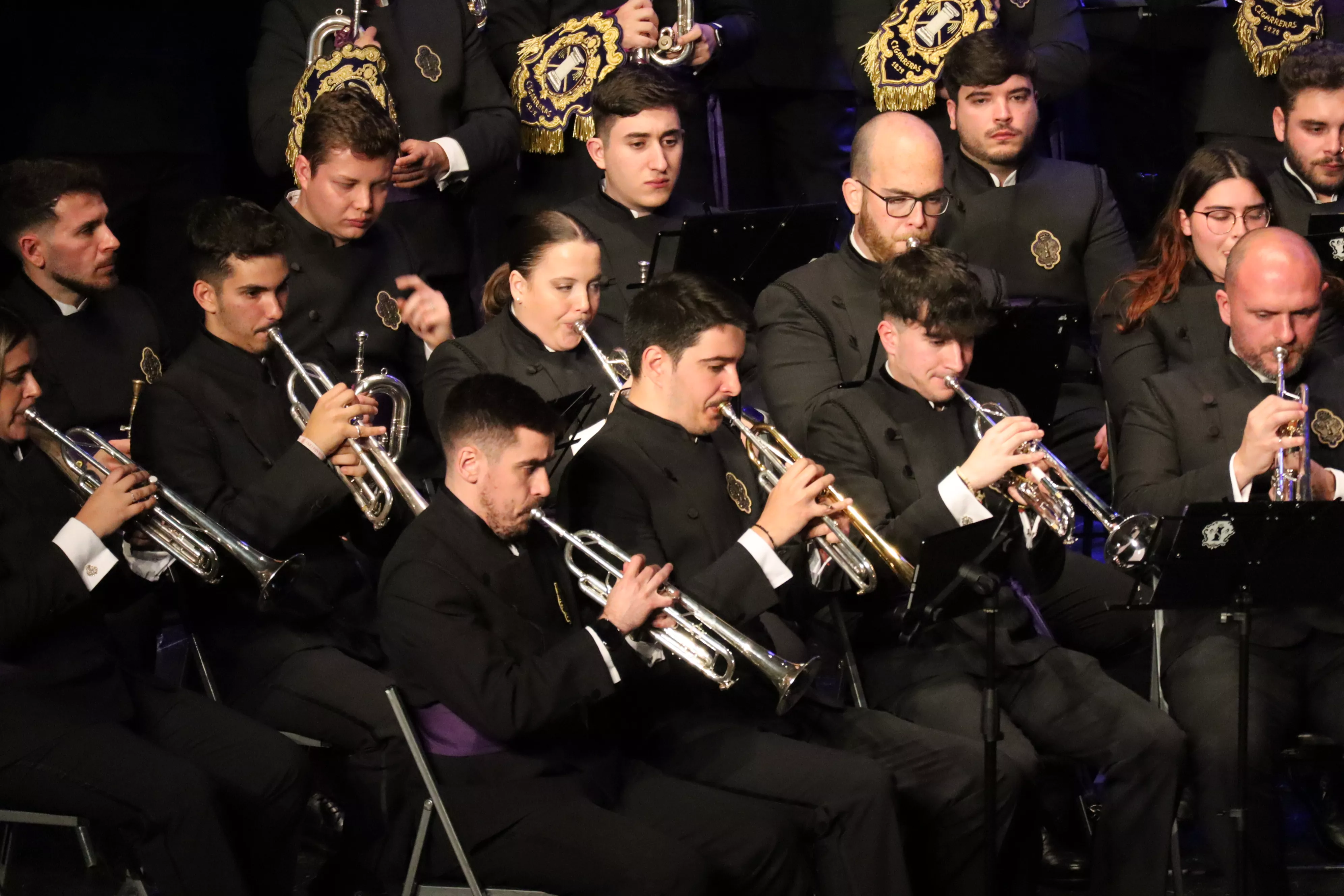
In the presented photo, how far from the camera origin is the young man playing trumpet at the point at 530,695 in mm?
3744

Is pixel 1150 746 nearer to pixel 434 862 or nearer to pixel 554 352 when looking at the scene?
pixel 434 862

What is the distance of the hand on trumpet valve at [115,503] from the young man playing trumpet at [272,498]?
26 centimetres

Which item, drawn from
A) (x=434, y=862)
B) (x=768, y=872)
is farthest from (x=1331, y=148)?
(x=434, y=862)

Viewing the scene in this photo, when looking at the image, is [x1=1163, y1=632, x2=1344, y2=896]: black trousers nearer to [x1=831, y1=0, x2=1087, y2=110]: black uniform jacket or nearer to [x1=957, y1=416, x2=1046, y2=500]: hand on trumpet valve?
[x1=957, y1=416, x2=1046, y2=500]: hand on trumpet valve

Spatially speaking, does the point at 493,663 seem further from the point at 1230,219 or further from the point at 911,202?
the point at 1230,219

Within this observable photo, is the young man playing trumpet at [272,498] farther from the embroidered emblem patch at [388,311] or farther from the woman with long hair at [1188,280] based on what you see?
the woman with long hair at [1188,280]

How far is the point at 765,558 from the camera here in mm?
4109

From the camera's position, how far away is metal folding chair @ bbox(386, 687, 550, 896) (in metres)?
3.72

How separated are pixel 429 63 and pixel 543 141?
0.49m

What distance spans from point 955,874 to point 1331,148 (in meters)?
3.05

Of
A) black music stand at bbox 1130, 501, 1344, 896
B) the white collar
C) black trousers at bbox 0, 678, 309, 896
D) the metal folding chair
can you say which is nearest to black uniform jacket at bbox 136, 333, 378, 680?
black trousers at bbox 0, 678, 309, 896

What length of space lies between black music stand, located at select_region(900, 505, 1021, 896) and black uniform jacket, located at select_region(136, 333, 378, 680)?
162 centimetres

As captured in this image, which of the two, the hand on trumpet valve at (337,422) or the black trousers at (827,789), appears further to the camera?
the hand on trumpet valve at (337,422)

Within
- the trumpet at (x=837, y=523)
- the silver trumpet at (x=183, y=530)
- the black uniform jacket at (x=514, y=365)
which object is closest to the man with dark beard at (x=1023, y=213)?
the black uniform jacket at (x=514, y=365)
